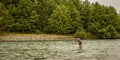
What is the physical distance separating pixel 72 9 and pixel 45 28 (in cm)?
1611

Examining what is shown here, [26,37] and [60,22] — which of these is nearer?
[26,37]

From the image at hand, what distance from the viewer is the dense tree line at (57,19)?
264 feet

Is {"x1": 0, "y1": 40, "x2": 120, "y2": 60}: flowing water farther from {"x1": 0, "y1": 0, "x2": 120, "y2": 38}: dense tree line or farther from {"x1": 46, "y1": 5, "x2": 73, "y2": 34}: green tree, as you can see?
{"x1": 46, "y1": 5, "x2": 73, "y2": 34}: green tree

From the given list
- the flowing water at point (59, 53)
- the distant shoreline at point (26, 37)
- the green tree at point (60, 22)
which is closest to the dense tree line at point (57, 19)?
the green tree at point (60, 22)

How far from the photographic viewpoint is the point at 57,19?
8806 centimetres

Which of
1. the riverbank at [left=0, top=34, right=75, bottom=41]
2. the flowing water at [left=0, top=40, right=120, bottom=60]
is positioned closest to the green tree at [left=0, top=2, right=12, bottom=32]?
the riverbank at [left=0, top=34, right=75, bottom=41]

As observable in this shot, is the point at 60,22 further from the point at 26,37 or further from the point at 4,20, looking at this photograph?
the point at 4,20

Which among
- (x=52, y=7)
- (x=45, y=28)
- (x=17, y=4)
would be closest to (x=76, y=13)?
(x=52, y=7)

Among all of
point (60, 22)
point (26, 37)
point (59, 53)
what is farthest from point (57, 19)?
point (59, 53)

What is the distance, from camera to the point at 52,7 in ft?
312

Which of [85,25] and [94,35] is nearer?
[94,35]

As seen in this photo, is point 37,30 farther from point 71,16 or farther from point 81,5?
point 81,5

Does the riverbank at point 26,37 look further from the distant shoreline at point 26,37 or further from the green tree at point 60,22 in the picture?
the green tree at point 60,22

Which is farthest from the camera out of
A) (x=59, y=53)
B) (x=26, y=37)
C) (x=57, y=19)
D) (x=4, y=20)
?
(x=57, y=19)
